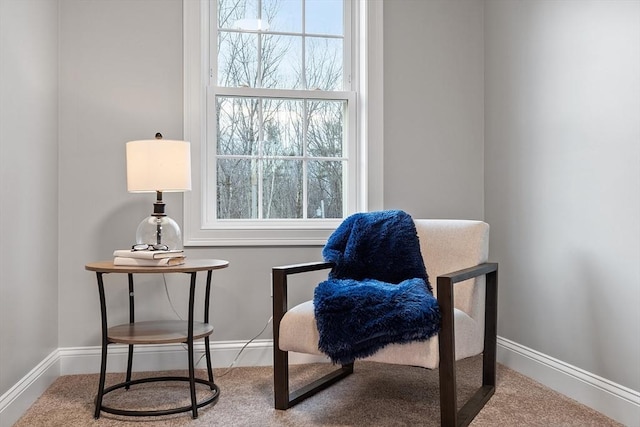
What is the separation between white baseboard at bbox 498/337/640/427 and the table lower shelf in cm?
152

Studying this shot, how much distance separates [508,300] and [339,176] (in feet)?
3.66

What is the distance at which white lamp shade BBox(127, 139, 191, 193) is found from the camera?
2289 mm

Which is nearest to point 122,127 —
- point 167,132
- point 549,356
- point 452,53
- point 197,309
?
point 167,132

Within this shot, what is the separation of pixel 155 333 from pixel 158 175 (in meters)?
0.64

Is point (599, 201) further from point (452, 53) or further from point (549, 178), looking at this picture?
point (452, 53)

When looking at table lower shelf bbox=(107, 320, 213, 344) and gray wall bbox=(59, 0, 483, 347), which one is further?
gray wall bbox=(59, 0, 483, 347)

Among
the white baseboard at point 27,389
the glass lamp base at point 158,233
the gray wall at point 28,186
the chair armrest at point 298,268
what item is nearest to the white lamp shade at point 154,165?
the glass lamp base at point 158,233

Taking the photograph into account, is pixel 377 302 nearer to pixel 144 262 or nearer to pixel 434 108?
pixel 144 262

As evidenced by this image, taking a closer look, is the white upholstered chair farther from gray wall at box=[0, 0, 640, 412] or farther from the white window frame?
the white window frame

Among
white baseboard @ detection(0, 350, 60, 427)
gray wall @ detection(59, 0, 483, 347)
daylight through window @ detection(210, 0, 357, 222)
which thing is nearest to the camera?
white baseboard @ detection(0, 350, 60, 427)

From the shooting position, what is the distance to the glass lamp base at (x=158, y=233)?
7.65ft

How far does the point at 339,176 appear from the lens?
10.2ft

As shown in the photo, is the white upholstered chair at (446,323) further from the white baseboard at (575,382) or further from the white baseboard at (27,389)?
the white baseboard at (27,389)

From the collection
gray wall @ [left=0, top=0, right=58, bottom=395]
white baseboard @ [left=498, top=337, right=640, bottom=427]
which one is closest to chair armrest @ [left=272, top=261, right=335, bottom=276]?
gray wall @ [left=0, top=0, right=58, bottom=395]
